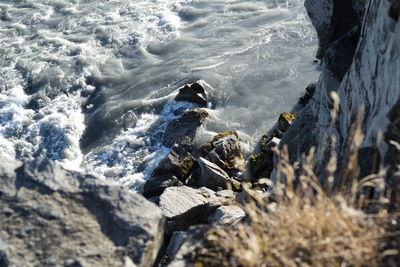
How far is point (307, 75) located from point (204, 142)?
3824mm

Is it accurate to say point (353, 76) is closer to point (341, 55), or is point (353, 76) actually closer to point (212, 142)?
point (341, 55)

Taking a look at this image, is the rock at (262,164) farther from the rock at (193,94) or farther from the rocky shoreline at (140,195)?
the rock at (193,94)

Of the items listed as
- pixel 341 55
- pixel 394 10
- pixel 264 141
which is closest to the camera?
pixel 394 10

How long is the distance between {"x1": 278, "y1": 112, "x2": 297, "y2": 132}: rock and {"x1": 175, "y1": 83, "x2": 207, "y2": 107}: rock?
2197 millimetres

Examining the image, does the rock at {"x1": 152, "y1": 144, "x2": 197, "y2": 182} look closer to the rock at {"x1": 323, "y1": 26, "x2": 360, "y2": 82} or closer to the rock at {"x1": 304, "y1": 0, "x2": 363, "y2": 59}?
the rock at {"x1": 304, "y1": 0, "x2": 363, "y2": 59}

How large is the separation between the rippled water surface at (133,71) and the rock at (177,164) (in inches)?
26.1

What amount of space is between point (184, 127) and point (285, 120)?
7.81 ft

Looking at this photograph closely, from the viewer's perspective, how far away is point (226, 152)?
10.0 meters

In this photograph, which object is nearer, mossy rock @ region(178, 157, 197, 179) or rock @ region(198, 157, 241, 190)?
rock @ region(198, 157, 241, 190)

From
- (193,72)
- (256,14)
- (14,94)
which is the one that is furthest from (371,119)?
(256,14)

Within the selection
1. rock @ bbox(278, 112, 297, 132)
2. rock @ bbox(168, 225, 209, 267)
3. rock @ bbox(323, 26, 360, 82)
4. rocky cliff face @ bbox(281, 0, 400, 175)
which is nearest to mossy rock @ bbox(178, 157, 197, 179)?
rock @ bbox(278, 112, 297, 132)

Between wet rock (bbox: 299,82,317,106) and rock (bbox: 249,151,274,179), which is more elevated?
wet rock (bbox: 299,82,317,106)

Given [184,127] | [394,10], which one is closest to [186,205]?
[184,127]

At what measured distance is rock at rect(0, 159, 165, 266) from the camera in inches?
148
